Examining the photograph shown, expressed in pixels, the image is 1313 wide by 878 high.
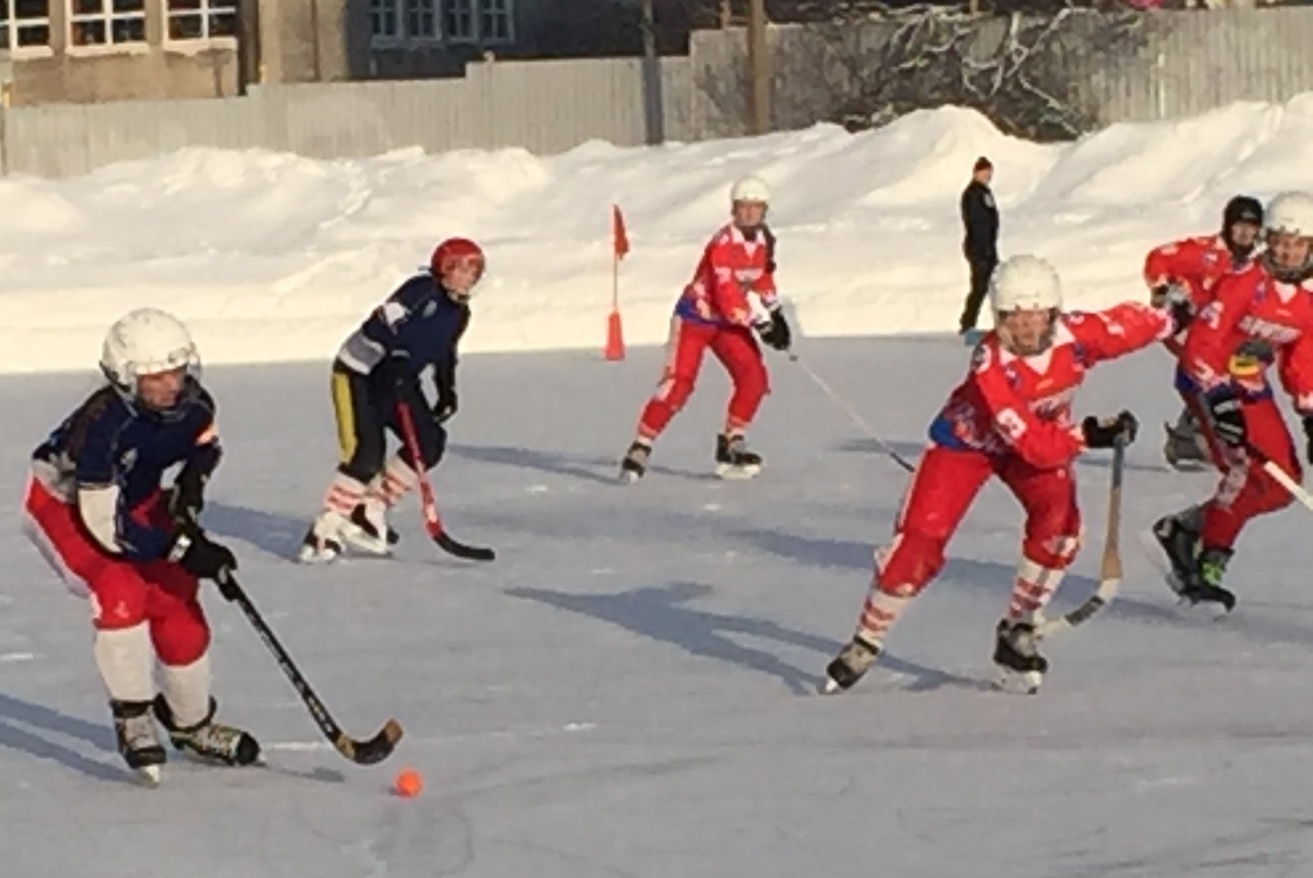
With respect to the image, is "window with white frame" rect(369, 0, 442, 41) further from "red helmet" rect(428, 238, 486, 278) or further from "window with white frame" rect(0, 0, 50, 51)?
"red helmet" rect(428, 238, 486, 278)

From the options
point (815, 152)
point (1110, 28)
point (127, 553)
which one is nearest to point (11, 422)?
point (127, 553)

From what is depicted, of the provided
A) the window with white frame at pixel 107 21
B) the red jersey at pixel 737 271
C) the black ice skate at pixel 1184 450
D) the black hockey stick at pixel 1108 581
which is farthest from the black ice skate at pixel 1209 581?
the window with white frame at pixel 107 21

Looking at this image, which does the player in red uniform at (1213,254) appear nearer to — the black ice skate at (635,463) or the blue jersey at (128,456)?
A: the black ice skate at (635,463)

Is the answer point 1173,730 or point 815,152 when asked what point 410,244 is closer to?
point 815,152

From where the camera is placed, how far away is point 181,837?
610cm

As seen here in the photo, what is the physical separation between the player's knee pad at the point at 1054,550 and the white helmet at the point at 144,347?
7.27 feet

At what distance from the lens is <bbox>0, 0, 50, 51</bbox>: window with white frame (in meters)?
33.5

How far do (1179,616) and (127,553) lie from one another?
331 cm

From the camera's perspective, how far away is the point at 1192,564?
27.8 ft

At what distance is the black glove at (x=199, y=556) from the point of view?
6320 millimetres

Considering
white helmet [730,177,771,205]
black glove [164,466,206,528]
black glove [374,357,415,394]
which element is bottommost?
black glove [374,357,415,394]

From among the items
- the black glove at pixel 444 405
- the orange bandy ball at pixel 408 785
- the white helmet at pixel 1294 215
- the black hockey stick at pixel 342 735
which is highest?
the white helmet at pixel 1294 215

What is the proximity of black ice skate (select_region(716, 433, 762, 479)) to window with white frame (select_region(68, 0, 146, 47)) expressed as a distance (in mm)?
22801

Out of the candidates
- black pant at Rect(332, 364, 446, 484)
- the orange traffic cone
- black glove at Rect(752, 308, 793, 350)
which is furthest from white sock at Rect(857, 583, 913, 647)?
the orange traffic cone
